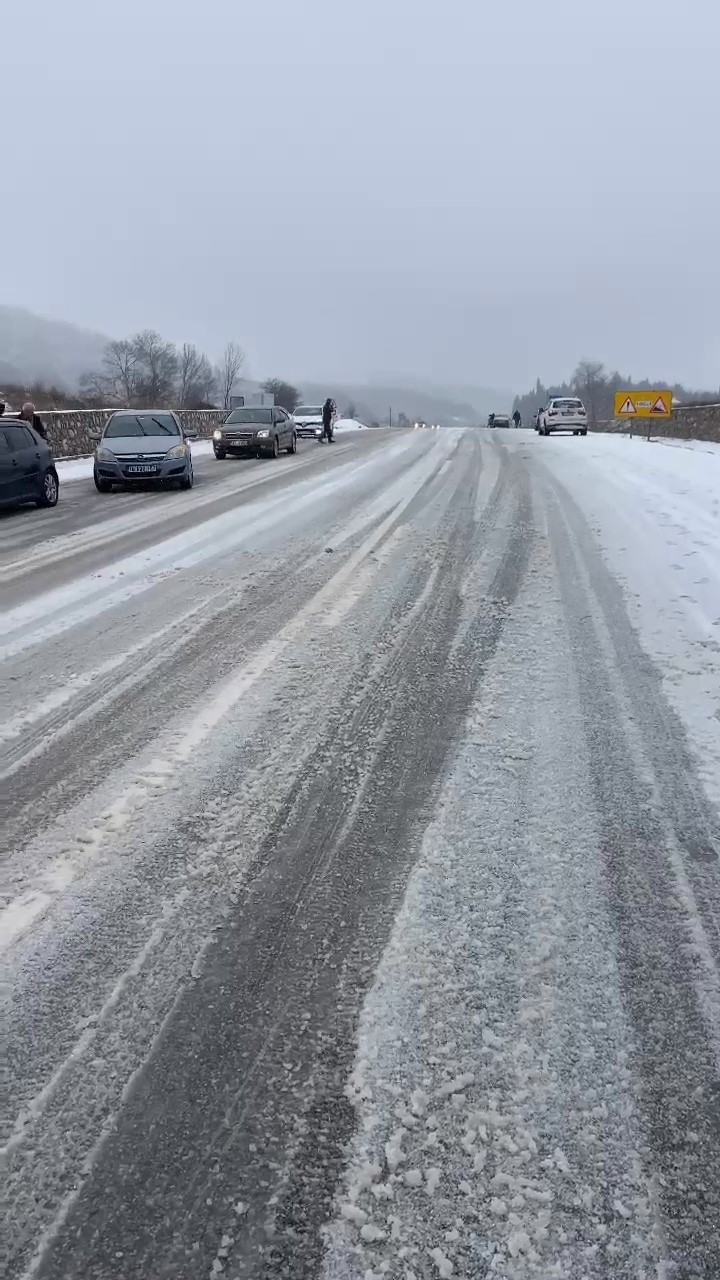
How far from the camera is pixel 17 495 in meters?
→ 12.3

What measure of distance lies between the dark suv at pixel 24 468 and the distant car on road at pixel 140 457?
1.47m

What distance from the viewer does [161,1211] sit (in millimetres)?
1723

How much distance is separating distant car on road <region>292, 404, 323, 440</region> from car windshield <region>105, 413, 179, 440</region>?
20.9 metres

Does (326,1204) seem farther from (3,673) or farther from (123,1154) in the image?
(3,673)

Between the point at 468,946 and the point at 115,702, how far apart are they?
268cm

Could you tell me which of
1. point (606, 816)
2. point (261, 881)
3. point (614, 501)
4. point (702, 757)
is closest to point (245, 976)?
point (261, 881)

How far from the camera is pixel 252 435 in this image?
2391 cm

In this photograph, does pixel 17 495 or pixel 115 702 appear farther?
pixel 17 495

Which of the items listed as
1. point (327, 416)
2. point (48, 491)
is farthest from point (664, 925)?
point (327, 416)

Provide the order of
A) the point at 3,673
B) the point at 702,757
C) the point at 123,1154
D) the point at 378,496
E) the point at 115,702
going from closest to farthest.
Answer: the point at 123,1154, the point at 702,757, the point at 115,702, the point at 3,673, the point at 378,496

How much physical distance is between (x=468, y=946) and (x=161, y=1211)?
1130 mm

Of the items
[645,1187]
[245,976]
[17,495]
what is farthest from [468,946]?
[17,495]

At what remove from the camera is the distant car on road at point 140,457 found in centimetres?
1470

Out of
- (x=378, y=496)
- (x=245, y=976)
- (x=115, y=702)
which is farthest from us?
(x=378, y=496)
